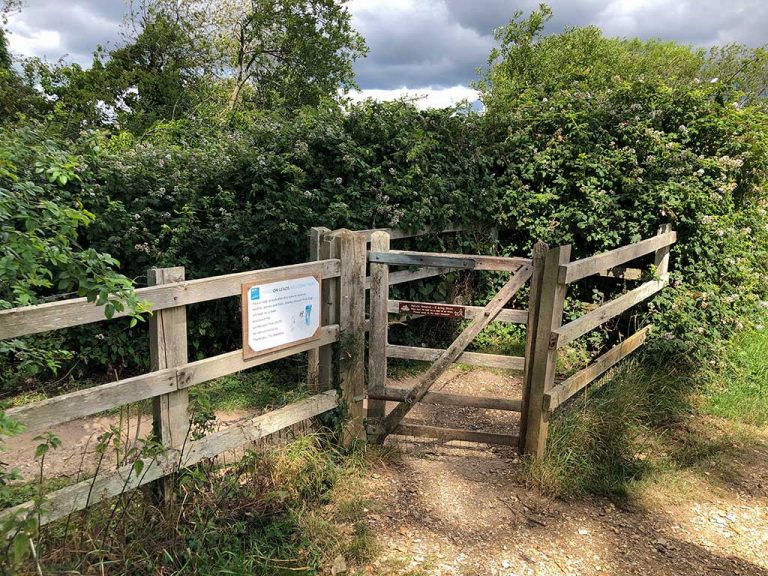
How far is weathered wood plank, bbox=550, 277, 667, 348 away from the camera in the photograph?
4031mm

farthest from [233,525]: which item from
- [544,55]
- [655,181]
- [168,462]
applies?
[544,55]

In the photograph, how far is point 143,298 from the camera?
270 centimetres

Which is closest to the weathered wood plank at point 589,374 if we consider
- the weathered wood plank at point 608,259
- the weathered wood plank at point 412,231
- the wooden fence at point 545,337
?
the wooden fence at point 545,337

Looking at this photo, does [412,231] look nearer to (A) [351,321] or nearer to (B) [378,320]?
(B) [378,320]

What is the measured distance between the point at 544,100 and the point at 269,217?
4.18 meters

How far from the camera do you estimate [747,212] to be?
21.9 feet

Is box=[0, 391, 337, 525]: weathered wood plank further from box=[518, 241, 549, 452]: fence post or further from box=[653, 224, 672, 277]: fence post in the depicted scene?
box=[653, 224, 672, 277]: fence post

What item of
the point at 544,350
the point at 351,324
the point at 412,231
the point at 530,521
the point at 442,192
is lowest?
the point at 530,521

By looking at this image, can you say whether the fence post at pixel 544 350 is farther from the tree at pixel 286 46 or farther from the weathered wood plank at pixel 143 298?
the tree at pixel 286 46

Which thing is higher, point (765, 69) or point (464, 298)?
point (765, 69)

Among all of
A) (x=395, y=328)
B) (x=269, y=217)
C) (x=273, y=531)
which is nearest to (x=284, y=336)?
(x=273, y=531)

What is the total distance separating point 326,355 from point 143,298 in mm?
1632

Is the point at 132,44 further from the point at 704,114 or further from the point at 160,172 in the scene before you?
the point at 704,114

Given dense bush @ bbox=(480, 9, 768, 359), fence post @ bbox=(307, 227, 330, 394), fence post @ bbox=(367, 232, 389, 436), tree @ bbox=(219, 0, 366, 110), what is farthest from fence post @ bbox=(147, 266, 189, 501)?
tree @ bbox=(219, 0, 366, 110)
